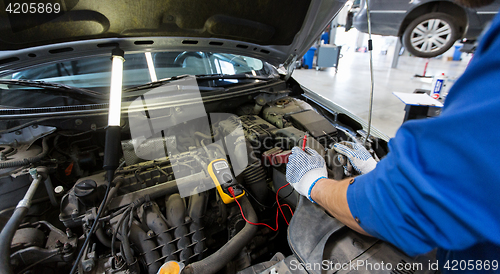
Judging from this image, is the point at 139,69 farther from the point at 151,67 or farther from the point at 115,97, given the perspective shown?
the point at 115,97

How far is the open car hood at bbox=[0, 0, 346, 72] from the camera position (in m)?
1.12

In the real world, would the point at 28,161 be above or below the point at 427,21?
below

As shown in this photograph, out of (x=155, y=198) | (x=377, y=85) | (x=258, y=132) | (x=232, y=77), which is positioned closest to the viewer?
(x=155, y=198)

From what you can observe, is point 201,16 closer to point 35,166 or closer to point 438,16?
point 35,166

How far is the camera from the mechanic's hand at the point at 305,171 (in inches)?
38.0

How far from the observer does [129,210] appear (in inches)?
40.3

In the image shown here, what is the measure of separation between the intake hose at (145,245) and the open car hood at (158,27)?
101cm

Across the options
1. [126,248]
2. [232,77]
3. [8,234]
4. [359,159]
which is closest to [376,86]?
[232,77]

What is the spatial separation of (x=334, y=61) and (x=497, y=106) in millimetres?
8439

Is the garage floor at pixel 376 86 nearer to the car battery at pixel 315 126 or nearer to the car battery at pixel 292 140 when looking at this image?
the car battery at pixel 315 126

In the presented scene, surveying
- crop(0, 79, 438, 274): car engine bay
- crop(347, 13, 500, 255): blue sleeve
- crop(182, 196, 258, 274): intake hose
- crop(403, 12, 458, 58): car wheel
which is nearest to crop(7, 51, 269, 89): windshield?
crop(0, 79, 438, 274): car engine bay

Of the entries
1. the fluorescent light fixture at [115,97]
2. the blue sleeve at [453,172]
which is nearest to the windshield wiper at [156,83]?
the fluorescent light fixture at [115,97]

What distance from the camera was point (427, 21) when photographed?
3547mm

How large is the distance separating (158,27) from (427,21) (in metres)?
4.09
